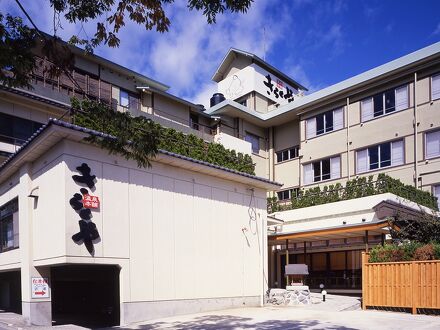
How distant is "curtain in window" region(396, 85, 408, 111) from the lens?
2641 centimetres

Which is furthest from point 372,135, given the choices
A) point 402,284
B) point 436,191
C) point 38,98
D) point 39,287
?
point 39,287

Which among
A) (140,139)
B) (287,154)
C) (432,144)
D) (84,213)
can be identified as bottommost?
(84,213)

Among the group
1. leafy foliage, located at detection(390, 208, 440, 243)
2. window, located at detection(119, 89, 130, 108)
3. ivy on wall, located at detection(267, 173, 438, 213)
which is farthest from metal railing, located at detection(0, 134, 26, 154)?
leafy foliage, located at detection(390, 208, 440, 243)

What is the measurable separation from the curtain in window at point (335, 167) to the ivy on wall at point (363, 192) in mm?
4521

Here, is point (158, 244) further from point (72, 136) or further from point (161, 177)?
point (72, 136)

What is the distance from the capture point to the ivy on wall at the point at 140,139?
8.19 m

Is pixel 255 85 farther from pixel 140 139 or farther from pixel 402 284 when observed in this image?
pixel 140 139

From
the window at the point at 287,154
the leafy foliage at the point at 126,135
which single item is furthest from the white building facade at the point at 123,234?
the window at the point at 287,154

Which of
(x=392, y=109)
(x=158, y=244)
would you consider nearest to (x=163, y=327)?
(x=158, y=244)

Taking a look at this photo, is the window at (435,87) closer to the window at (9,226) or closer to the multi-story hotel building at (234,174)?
the multi-story hotel building at (234,174)

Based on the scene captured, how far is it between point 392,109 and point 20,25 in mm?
24042

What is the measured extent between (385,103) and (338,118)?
3.47 metres

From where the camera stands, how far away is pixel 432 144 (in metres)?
25.1

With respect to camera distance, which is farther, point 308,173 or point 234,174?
point 308,173
